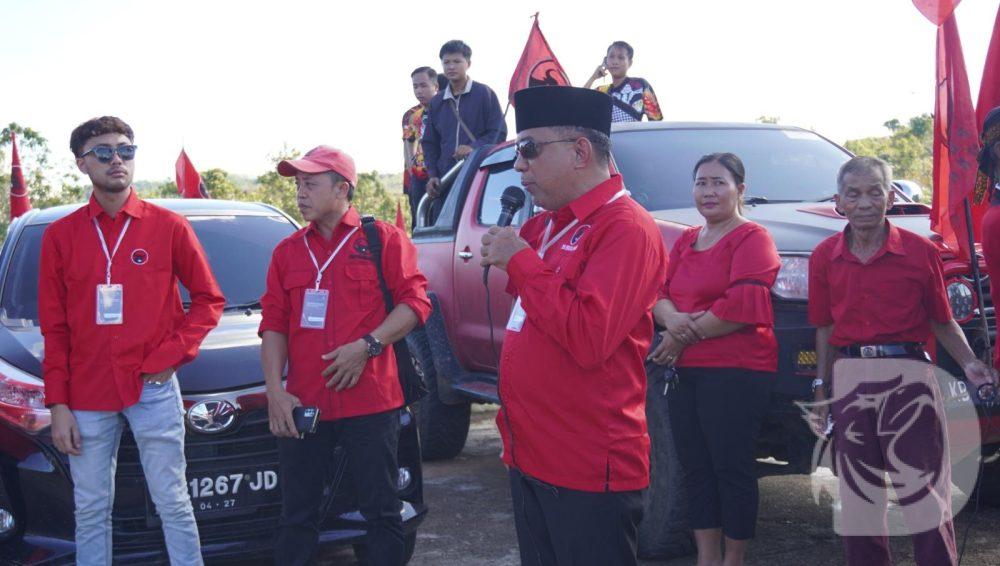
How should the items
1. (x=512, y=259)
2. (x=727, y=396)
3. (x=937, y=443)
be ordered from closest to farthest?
1. (x=512, y=259)
2. (x=937, y=443)
3. (x=727, y=396)

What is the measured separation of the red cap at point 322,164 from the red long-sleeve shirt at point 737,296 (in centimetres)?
143

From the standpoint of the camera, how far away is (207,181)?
1090 inches

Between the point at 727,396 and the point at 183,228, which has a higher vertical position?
the point at 183,228

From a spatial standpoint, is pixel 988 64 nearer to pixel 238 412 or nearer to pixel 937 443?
pixel 937 443

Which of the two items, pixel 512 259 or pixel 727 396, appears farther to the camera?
pixel 727 396

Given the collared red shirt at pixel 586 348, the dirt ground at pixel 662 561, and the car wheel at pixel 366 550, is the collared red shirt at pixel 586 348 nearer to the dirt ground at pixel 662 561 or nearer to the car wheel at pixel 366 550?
the car wheel at pixel 366 550

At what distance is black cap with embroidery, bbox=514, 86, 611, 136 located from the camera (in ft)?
8.57

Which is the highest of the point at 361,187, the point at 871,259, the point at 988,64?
the point at 988,64

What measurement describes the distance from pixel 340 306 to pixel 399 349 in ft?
1.08

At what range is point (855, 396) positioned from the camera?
12.0ft

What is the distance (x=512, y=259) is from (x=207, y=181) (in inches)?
1047

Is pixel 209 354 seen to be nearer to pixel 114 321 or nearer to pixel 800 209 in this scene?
pixel 114 321

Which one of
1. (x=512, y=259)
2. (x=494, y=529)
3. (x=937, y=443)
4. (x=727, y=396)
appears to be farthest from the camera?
(x=494, y=529)

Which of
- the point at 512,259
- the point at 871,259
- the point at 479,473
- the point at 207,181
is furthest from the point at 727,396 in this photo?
the point at 207,181
